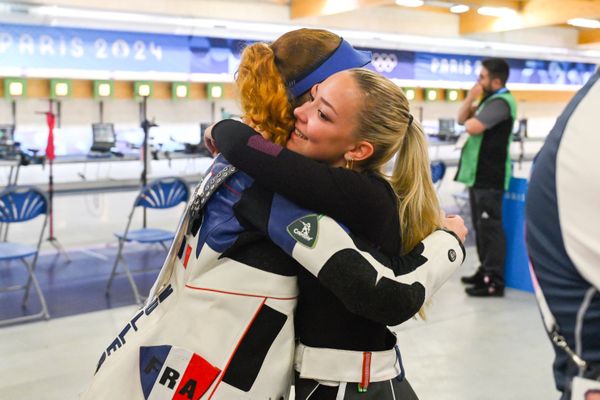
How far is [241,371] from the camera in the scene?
1.29 metres

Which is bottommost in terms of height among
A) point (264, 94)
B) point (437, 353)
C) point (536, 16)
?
point (437, 353)

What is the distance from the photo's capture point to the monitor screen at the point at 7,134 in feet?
23.4

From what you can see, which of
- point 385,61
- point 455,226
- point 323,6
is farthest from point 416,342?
point 385,61

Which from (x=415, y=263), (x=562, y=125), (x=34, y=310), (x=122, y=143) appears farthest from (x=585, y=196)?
(x=122, y=143)

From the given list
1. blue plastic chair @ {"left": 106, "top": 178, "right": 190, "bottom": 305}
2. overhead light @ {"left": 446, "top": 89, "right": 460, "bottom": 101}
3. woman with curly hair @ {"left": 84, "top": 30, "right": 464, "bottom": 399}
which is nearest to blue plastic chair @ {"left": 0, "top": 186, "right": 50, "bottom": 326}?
blue plastic chair @ {"left": 106, "top": 178, "right": 190, "bottom": 305}

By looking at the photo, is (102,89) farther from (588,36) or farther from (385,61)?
(588,36)

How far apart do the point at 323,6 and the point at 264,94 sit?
21.0ft

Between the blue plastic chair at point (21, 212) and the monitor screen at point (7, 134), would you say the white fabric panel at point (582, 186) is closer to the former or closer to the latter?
the blue plastic chair at point (21, 212)

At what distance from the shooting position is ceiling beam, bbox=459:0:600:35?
7.39m

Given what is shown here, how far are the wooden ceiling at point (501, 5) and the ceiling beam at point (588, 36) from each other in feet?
10.2

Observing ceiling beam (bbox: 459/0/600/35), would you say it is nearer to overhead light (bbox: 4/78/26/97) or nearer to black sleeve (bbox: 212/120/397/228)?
overhead light (bbox: 4/78/26/97)

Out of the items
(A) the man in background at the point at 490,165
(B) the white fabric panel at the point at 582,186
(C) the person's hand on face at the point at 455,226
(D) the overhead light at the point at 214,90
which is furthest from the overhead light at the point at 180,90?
(B) the white fabric panel at the point at 582,186

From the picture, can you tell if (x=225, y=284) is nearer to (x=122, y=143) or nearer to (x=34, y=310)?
(x=34, y=310)

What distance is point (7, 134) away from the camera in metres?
7.20
